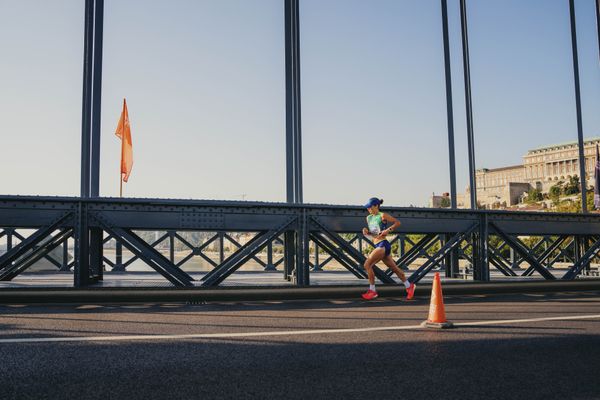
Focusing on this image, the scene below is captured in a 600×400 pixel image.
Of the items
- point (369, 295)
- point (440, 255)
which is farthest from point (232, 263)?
point (440, 255)

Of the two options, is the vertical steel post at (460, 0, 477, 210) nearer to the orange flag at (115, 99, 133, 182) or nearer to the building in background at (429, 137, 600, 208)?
the orange flag at (115, 99, 133, 182)

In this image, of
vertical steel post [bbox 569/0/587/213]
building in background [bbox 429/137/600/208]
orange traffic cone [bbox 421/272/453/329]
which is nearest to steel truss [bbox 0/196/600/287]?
vertical steel post [bbox 569/0/587/213]

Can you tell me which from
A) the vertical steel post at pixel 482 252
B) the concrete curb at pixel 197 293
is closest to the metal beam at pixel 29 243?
the concrete curb at pixel 197 293

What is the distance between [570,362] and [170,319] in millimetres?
4310

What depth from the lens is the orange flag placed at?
1379 centimetres

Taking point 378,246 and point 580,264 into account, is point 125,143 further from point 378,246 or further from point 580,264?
point 580,264

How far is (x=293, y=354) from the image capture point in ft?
14.6

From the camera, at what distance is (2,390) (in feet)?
10.8

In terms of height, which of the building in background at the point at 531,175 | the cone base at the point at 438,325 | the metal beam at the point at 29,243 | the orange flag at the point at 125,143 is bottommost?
the cone base at the point at 438,325

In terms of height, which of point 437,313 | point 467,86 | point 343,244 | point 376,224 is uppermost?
point 467,86

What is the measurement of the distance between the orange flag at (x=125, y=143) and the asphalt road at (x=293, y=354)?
22.3 feet

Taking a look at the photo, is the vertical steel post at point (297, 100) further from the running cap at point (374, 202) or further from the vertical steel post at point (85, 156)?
the vertical steel post at point (85, 156)

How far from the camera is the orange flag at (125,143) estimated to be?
45.2 feet

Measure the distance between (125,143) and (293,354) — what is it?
1086cm
